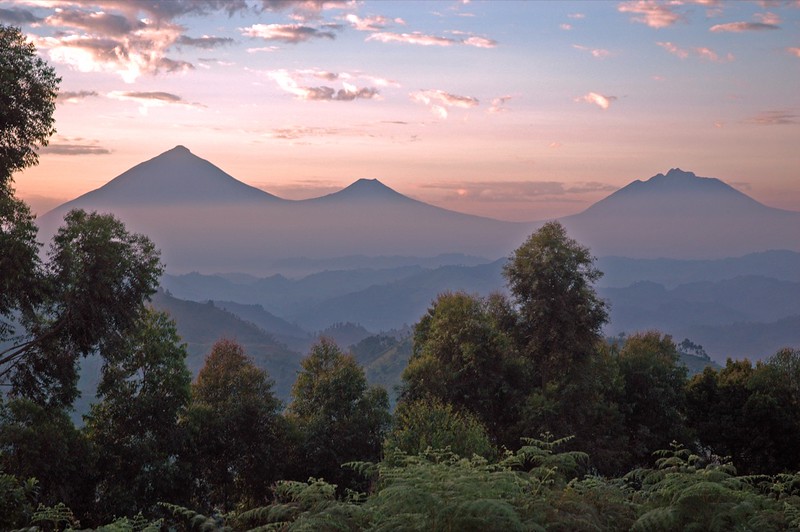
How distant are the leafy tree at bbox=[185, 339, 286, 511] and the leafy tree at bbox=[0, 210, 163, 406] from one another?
9.23 meters

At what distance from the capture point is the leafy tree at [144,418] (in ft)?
96.4

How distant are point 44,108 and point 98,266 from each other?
5467 millimetres

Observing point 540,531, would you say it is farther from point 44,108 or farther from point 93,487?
point 93,487

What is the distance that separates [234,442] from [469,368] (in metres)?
13.0

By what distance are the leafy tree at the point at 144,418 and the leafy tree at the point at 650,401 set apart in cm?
2526

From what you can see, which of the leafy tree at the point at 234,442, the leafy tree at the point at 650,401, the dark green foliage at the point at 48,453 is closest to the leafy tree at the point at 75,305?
the dark green foliage at the point at 48,453

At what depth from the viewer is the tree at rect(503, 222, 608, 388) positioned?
119 feet

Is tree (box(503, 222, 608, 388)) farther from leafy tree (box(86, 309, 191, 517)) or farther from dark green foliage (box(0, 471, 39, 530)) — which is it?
dark green foliage (box(0, 471, 39, 530))

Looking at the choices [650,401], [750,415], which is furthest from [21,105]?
[750,415]

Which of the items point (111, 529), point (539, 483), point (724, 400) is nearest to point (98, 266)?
point (111, 529)

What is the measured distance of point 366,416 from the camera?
37312mm

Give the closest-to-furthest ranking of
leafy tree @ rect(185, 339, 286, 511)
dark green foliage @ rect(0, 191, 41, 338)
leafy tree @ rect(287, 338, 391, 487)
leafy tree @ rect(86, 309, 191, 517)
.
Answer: dark green foliage @ rect(0, 191, 41, 338)
leafy tree @ rect(86, 309, 191, 517)
leafy tree @ rect(185, 339, 286, 511)
leafy tree @ rect(287, 338, 391, 487)

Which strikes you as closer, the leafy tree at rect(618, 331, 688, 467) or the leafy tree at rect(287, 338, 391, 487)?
the leafy tree at rect(287, 338, 391, 487)

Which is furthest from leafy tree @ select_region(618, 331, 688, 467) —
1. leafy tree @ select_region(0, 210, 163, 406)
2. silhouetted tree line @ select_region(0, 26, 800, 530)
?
leafy tree @ select_region(0, 210, 163, 406)
